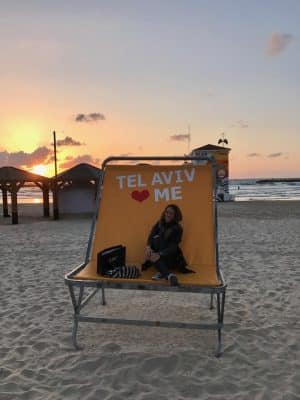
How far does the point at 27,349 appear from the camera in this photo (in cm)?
328

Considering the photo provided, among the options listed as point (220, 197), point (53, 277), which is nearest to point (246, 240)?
point (53, 277)

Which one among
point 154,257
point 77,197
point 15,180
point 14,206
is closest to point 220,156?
point 77,197

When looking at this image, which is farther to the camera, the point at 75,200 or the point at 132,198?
the point at 75,200

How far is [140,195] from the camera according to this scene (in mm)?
4309

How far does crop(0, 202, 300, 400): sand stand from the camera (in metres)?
2.68

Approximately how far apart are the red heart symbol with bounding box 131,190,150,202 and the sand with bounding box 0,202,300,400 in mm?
1217

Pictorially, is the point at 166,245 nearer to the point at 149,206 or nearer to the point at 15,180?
the point at 149,206

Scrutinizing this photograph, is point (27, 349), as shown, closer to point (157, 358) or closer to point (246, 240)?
point (157, 358)

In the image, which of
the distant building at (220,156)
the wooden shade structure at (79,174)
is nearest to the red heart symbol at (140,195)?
the wooden shade structure at (79,174)

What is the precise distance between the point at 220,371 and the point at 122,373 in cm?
73

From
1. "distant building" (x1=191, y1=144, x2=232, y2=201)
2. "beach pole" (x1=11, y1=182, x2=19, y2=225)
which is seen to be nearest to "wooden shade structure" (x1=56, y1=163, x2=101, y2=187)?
"beach pole" (x1=11, y1=182, x2=19, y2=225)

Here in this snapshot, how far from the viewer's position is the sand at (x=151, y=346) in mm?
2680

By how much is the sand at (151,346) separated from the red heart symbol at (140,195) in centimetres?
122

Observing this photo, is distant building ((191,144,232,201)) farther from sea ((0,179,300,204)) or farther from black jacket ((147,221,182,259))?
black jacket ((147,221,182,259))
